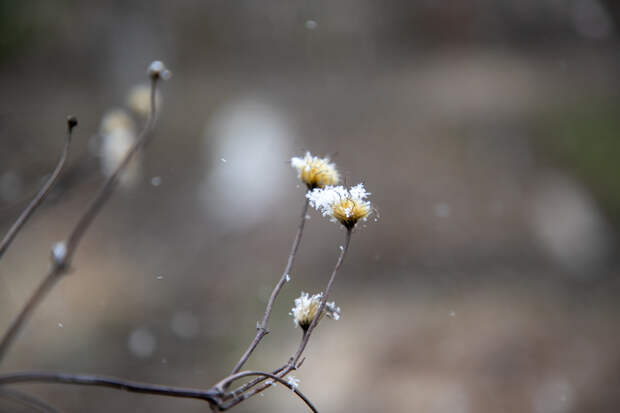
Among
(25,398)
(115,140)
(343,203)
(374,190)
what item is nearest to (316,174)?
(343,203)

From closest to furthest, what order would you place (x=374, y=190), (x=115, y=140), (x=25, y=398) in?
(x=25, y=398) → (x=115, y=140) → (x=374, y=190)

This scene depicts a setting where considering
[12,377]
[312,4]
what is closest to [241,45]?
[312,4]

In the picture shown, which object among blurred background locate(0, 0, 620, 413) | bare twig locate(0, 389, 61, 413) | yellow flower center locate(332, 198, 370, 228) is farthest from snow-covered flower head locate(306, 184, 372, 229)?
blurred background locate(0, 0, 620, 413)

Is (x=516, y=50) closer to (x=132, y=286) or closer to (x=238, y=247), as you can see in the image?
(x=238, y=247)

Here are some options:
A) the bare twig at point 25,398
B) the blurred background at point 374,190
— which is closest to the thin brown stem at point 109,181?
the bare twig at point 25,398

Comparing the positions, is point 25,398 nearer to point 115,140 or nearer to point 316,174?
point 316,174

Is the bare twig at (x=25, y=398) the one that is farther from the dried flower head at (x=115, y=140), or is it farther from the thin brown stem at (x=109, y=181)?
the dried flower head at (x=115, y=140)

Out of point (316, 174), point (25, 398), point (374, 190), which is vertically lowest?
point (25, 398)

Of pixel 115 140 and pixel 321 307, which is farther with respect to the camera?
pixel 115 140

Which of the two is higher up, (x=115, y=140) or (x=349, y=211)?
(x=115, y=140)
